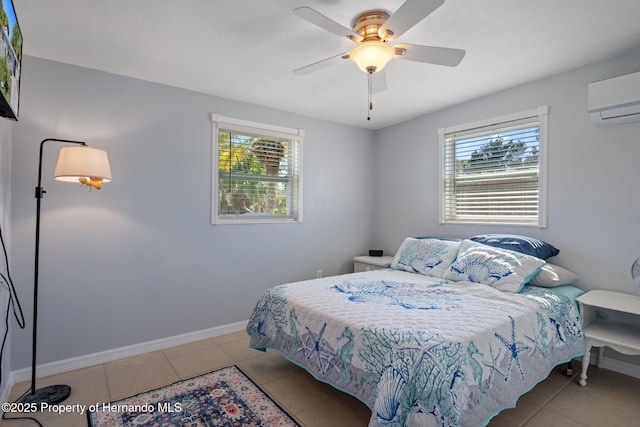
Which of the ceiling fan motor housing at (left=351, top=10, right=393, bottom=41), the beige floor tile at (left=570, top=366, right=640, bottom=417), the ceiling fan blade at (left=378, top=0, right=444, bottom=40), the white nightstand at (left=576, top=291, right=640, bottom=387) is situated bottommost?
the beige floor tile at (left=570, top=366, right=640, bottom=417)

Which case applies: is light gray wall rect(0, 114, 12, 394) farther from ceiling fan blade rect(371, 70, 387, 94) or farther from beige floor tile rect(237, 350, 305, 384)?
ceiling fan blade rect(371, 70, 387, 94)

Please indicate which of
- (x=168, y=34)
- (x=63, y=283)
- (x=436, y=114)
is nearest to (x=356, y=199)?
(x=436, y=114)

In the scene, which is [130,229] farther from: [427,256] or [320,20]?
[427,256]

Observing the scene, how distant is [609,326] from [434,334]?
176cm

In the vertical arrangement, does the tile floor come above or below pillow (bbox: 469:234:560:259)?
below

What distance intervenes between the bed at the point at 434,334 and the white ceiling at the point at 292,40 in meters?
1.55

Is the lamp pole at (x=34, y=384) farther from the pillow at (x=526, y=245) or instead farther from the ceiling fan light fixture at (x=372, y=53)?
the pillow at (x=526, y=245)

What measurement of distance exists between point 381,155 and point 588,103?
2347mm

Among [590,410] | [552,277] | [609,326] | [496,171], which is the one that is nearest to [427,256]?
[552,277]

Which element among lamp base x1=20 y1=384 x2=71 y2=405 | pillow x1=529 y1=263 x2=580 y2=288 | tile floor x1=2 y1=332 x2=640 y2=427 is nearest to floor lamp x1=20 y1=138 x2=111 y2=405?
lamp base x1=20 y1=384 x2=71 y2=405

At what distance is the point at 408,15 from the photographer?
1.65m

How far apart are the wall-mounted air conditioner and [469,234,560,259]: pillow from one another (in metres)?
1.03

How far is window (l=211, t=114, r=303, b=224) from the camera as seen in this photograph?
11.2ft

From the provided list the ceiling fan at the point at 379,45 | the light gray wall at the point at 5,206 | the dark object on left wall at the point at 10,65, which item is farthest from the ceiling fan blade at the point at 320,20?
the light gray wall at the point at 5,206
